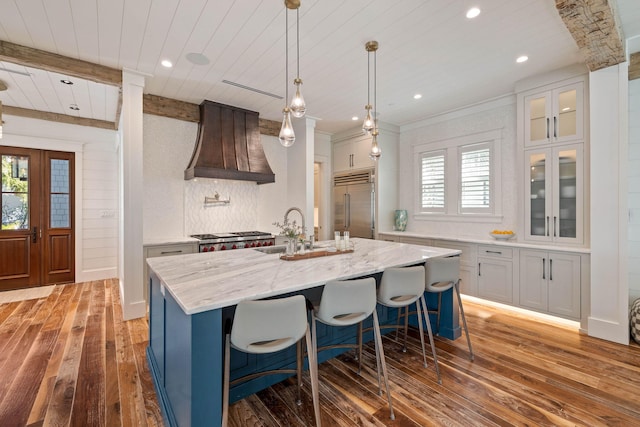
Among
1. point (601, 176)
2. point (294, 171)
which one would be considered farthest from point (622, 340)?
point (294, 171)

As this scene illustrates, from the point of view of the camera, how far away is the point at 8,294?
4.40m

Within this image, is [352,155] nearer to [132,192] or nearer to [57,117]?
[132,192]

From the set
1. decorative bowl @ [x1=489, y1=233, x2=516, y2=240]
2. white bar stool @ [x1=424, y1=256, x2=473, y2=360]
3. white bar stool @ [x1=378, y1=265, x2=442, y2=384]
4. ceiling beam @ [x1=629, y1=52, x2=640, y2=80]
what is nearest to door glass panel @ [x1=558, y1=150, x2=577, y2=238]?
decorative bowl @ [x1=489, y1=233, x2=516, y2=240]

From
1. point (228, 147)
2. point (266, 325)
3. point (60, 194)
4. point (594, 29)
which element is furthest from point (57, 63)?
point (594, 29)

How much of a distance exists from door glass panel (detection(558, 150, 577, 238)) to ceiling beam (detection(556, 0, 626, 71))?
0.96 m

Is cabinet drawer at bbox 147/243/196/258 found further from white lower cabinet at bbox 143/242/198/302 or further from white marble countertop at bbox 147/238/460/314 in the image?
white marble countertop at bbox 147/238/460/314

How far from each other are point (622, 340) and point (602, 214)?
1222mm

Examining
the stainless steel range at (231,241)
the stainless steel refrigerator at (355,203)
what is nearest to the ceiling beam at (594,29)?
the stainless steel refrigerator at (355,203)

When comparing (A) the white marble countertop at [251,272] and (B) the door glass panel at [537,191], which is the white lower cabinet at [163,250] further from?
(B) the door glass panel at [537,191]

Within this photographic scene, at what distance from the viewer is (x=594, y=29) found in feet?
7.59

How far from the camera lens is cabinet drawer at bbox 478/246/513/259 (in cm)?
378

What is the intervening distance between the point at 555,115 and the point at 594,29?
55.4 inches

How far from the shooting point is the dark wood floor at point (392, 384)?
1867 mm

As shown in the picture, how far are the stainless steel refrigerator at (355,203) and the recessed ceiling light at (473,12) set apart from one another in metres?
3.03
